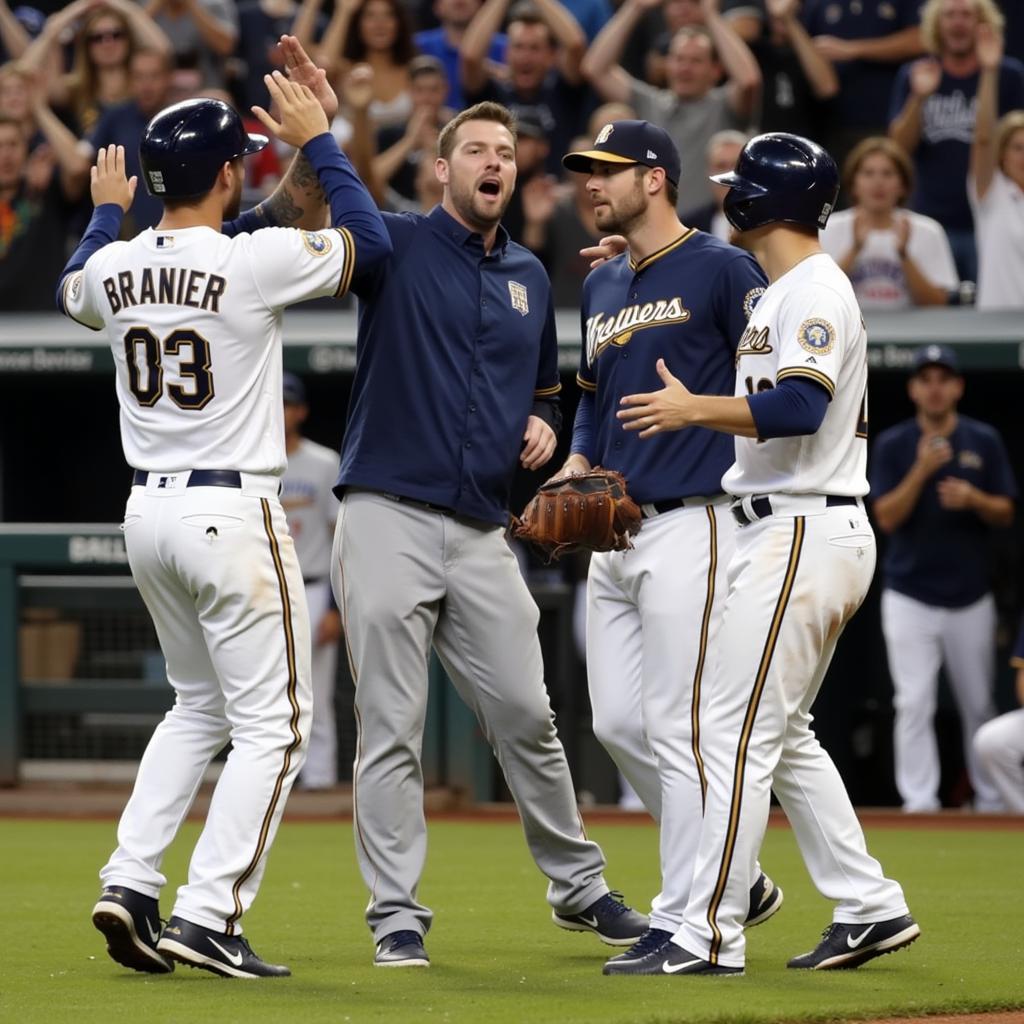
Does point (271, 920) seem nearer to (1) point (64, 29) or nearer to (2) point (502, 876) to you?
(2) point (502, 876)

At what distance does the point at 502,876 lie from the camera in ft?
22.8

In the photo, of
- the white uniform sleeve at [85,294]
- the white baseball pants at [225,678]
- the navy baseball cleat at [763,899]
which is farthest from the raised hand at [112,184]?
the navy baseball cleat at [763,899]

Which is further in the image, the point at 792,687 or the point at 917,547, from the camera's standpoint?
the point at 917,547

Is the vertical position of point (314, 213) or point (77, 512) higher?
point (314, 213)

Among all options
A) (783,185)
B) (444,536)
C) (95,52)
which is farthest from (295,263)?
(95,52)

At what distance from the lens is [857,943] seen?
15.1 ft

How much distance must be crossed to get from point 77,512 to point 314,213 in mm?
7540

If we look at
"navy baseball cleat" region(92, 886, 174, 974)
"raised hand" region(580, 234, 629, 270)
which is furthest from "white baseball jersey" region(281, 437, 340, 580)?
"navy baseball cleat" region(92, 886, 174, 974)

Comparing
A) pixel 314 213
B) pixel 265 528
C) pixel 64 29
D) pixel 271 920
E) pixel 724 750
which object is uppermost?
pixel 64 29

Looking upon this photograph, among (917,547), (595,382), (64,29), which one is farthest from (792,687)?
(64,29)

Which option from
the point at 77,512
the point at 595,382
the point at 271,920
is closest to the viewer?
the point at 595,382

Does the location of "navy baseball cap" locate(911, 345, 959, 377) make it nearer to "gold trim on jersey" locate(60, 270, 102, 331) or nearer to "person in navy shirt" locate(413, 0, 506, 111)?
"person in navy shirt" locate(413, 0, 506, 111)

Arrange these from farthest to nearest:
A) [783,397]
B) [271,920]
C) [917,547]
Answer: [917,547] → [271,920] → [783,397]

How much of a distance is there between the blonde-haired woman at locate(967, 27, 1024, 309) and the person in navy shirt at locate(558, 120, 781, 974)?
5.44 m
